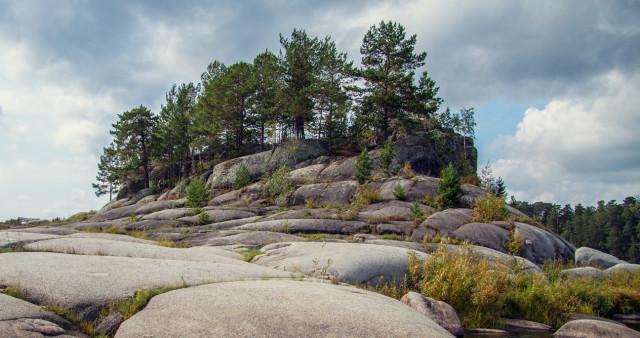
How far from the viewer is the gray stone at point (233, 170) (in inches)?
1652

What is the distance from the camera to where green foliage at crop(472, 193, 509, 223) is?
21.5 metres

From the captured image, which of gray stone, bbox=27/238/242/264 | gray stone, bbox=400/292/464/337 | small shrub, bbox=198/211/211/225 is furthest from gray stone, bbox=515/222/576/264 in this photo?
small shrub, bbox=198/211/211/225

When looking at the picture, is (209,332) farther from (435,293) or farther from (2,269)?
(435,293)

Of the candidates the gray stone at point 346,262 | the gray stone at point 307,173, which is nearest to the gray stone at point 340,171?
the gray stone at point 307,173

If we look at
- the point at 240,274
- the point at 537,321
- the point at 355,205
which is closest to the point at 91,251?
the point at 240,274

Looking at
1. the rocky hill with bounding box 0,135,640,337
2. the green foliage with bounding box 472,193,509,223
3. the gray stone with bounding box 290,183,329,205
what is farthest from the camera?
the gray stone with bounding box 290,183,329,205

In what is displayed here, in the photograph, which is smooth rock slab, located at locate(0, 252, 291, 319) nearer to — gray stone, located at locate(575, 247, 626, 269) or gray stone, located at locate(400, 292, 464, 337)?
gray stone, located at locate(400, 292, 464, 337)

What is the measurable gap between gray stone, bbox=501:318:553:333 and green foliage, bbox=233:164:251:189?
32027mm

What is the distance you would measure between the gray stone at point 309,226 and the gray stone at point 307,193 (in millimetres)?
9057

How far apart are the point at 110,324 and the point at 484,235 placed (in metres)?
17.6

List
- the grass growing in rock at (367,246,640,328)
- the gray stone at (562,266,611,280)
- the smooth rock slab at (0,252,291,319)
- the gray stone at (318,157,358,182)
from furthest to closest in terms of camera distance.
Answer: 1. the gray stone at (318,157,358,182)
2. the gray stone at (562,266,611,280)
3. the grass growing in rock at (367,246,640,328)
4. the smooth rock slab at (0,252,291,319)

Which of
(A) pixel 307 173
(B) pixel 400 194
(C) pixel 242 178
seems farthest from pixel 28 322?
(C) pixel 242 178

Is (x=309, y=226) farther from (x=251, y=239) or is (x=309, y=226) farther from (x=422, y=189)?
(x=422, y=189)

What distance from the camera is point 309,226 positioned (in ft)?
68.1
